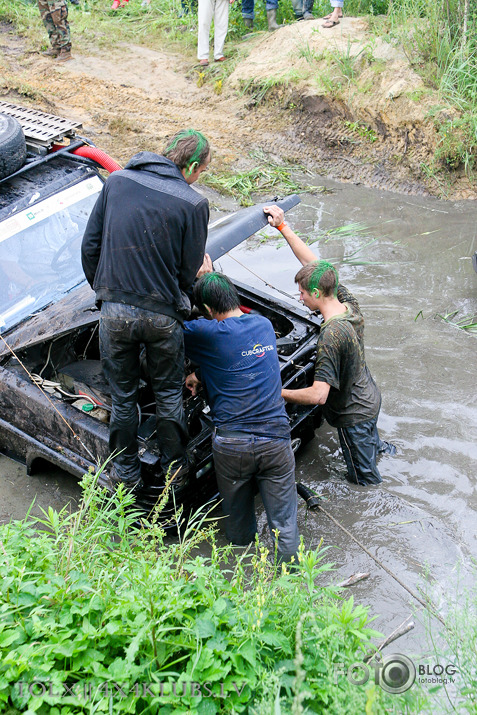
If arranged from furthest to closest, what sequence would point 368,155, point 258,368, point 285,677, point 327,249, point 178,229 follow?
point 368,155
point 327,249
point 258,368
point 178,229
point 285,677

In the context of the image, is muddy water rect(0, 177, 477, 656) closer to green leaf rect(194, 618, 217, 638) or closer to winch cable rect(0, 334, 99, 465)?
winch cable rect(0, 334, 99, 465)

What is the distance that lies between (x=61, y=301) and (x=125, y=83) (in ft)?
24.4

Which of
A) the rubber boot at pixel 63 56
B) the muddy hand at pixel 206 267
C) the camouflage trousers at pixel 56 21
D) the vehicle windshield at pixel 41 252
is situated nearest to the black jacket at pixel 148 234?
the muddy hand at pixel 206 267

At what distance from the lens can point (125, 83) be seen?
34.9ft

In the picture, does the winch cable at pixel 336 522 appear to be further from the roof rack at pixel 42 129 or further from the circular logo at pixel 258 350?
the roof rack at pixel 42 129

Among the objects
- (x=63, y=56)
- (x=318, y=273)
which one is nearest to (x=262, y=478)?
(x=318, y=273)

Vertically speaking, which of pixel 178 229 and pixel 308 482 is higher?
pixel 178 229

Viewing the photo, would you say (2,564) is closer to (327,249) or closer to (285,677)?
(285,677)

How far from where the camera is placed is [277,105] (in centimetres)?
984

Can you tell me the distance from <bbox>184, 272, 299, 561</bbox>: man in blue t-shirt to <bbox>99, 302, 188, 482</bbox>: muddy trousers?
189mm

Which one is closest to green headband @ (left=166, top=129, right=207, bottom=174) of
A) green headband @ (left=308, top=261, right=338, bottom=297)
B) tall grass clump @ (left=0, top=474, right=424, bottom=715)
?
green headband @ (left=308, top=261, right=338, bottom=297)

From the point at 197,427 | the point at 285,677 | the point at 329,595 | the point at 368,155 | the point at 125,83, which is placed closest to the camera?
the point at 285,677

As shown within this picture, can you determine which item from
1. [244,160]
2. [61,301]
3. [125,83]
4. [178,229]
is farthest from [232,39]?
[178,229]

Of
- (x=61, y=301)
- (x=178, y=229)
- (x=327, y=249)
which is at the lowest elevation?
(x=327, y=249)
